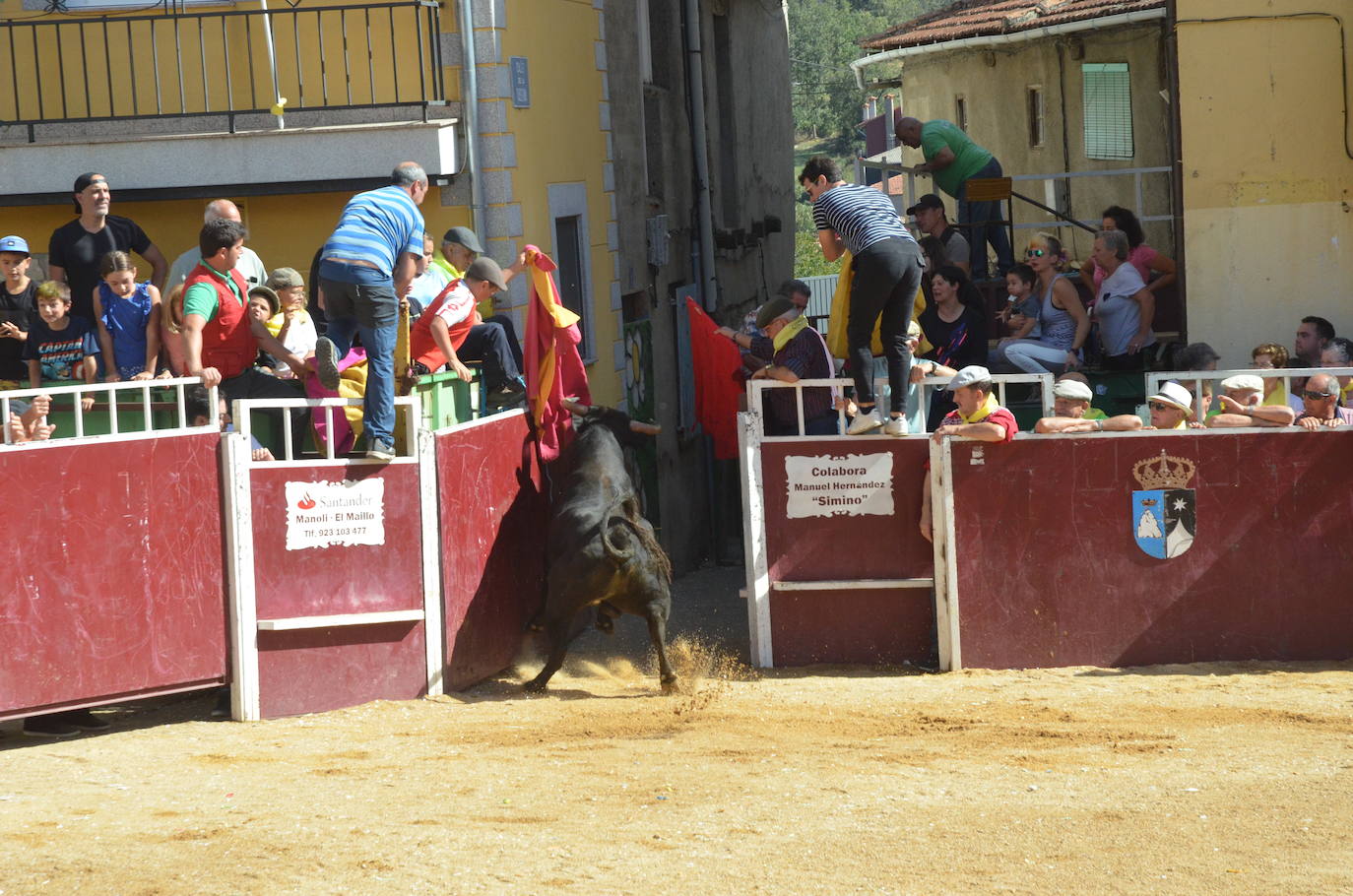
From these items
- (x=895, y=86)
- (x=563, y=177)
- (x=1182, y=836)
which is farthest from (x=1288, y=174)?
(x=895, y=86)

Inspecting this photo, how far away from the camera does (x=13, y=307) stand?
34.9ft

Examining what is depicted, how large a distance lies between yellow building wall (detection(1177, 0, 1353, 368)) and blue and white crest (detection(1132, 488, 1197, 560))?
146 inches

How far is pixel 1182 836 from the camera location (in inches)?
269

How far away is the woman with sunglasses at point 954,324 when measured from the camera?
1130cm

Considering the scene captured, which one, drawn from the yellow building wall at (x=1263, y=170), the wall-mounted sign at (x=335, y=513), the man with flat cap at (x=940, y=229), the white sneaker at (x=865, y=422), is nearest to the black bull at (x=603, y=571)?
the wall-mounted sign at (x=335, y=513)

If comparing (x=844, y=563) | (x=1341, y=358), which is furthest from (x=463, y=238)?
(x=1341, y=358)

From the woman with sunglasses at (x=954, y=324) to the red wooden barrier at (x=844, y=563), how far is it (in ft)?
4.63

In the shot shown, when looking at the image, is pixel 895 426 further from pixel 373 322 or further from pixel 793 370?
pixel 373 322

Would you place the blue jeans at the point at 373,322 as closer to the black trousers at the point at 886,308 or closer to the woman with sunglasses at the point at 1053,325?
the black trousers at the point at 886,308

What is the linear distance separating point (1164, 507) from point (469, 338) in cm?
441

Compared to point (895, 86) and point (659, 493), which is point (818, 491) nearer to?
point (659, 493)

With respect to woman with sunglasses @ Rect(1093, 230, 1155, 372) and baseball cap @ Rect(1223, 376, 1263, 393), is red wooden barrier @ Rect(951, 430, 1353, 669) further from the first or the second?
woman with sunglasses @ Rect(1093, 230, 1155, 372)

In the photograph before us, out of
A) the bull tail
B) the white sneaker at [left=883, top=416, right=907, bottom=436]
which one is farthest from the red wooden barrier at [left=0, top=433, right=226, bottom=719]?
the white sneaker at [left=883, top=416, right=907, bottom=436]

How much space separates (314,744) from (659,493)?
764 centimetres
